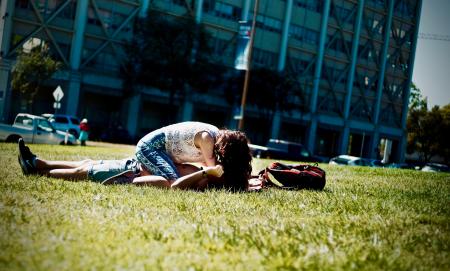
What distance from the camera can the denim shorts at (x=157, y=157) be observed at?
568 centimetres

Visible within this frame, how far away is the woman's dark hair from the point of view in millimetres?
5395

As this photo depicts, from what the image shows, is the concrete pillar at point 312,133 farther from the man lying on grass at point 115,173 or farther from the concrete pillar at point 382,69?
the man lying on grass at point 115,173

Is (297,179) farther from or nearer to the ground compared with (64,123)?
farther from the ground

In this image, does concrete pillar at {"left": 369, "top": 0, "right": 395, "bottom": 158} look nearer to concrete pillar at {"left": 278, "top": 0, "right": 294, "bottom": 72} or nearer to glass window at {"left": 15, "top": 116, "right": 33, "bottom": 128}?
concrete pillar at {"left": 278, "top": 0, "right": 294, "bottom": 72}

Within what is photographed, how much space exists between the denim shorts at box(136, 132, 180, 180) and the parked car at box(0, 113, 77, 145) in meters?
15.7

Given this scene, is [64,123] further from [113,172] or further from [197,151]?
[197,151]

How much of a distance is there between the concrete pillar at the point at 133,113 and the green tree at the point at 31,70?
26.4 ft

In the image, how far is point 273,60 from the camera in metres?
46.1

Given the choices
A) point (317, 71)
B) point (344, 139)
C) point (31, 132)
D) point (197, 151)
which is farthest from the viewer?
point (344, 139)

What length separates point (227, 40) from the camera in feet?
141

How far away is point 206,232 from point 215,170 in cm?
223

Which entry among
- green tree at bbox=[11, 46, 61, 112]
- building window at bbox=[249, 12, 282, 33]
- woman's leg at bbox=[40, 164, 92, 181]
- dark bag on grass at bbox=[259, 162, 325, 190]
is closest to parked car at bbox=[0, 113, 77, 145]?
green tree at bbox=[11, 46, 61, 112]

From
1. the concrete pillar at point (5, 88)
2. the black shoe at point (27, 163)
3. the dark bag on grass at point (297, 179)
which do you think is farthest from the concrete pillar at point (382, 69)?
the black shoe at point (27, 163)

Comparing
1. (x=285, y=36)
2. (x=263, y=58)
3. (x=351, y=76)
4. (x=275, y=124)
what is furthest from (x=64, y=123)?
(x=351, y=76)
